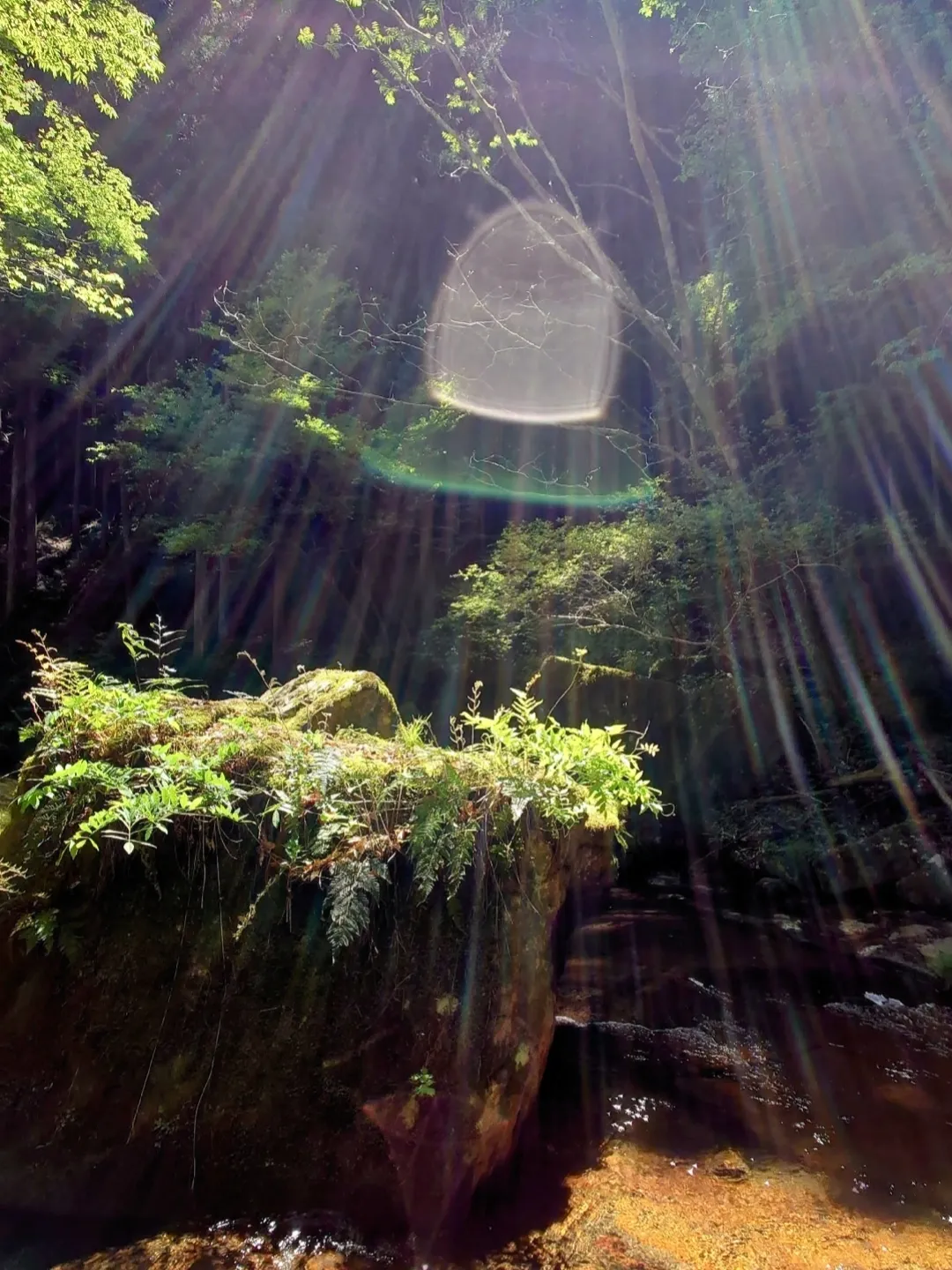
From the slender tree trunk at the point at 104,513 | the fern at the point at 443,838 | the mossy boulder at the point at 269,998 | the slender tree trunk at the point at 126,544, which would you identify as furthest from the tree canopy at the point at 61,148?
the slender tree trunk at the point at 104,513

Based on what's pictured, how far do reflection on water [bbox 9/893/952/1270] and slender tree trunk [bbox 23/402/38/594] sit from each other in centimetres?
1859

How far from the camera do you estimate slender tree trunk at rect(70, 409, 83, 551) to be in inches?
760

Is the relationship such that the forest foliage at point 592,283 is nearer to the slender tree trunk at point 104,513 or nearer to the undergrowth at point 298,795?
the slender tree trunk at point 104,513

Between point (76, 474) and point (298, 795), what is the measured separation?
20.7 m

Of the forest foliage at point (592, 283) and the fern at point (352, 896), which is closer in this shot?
the fern at point (352, 896)

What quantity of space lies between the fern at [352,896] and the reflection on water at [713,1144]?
1002 millimetres

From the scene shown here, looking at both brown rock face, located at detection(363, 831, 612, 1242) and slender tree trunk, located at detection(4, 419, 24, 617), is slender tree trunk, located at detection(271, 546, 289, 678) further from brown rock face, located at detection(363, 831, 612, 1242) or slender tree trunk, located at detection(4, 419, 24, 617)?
brown rock face, located at detection(363, 831, 612, 1242)

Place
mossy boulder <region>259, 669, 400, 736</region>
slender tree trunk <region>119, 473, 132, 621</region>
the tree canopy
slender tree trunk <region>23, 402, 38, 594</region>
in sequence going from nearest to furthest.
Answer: mossy boulder <region>259, 669, 400, 736</region>, the tree canopy, slender tree trunk <region>119, 473, 132, 621</region>, slender tree trunk <region>23, 402, 38, 594</region>

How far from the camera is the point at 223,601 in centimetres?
1558

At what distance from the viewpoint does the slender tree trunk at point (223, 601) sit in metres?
15.4

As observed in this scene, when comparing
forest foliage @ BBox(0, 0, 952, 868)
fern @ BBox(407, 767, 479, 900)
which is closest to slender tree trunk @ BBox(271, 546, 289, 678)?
forest foliage @ BBox(0, 0, 952, 868)

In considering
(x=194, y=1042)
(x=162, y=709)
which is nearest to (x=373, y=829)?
(x=194, y=1042)

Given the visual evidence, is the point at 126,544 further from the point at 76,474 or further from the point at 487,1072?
the point at 487,1072

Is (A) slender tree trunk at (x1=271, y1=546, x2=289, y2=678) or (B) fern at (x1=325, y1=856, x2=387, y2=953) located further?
(A) slender tree trunk at (x1=271, y1=546, x2=289, y2=678)
